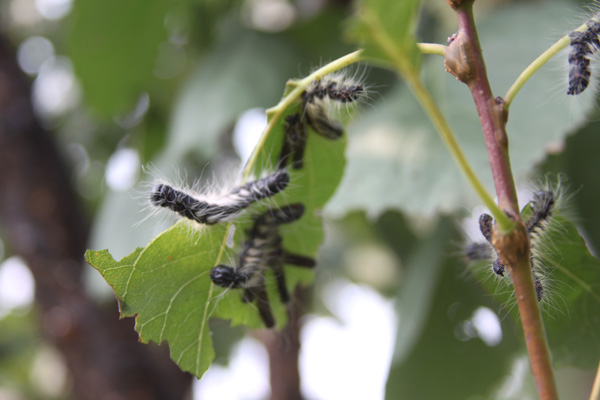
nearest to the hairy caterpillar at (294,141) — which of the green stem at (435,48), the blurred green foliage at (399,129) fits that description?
the blurred green foliage at (399,129)

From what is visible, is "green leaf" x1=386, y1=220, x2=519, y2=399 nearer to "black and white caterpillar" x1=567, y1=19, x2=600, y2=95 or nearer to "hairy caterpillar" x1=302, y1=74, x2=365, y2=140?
"hairy caterpillar" x1=302, y1=74, x2=365, y2=140

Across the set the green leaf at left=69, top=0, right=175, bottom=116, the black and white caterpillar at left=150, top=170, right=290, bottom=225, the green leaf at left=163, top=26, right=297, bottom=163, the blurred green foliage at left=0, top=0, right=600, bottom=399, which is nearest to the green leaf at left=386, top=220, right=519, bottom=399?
the blurred green foliage at left=0, top=0, right=600, bottom=399

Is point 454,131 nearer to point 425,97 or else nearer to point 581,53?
point 581,53

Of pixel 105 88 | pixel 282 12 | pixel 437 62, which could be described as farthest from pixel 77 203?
pixel 437 62

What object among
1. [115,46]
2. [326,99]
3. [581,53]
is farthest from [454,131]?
[115,46]

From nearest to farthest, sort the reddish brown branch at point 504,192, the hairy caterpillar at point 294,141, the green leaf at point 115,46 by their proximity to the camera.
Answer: the reddish brown branch at point 504,192
the hairy caterpillar at point 294,141
the green leaf at point 115,46

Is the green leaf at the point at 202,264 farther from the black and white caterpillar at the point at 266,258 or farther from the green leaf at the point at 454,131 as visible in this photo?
the green leaf at the point at 454,131

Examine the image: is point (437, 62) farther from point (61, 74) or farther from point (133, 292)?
point (61, 74)
